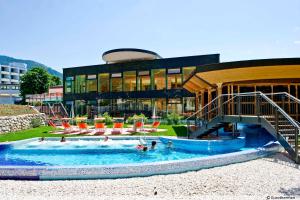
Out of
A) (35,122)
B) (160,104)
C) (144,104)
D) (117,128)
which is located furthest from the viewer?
(144,104)

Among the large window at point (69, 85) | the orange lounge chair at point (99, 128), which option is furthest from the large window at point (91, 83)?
the orange lounge chair at point (99, 128)

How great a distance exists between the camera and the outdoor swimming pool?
8875 millimetres

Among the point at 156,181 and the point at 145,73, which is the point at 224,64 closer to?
the point at 156,181

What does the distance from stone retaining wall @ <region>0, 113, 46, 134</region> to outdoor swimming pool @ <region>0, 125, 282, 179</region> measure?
18.2 ft

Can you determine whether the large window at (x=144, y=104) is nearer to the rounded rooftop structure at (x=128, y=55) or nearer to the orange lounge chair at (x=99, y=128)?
the rounded rooftop structure at (x=128, y=55)

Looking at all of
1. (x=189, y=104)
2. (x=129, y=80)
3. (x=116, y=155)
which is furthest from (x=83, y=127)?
(x=129, y=80)

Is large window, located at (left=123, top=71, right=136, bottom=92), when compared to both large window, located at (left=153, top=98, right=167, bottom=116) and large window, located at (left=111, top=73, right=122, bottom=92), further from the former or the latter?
large window, located at (left=153, top=98, right=167, bottom=116)

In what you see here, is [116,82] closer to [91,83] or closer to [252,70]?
[91,83]

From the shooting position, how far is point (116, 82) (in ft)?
143

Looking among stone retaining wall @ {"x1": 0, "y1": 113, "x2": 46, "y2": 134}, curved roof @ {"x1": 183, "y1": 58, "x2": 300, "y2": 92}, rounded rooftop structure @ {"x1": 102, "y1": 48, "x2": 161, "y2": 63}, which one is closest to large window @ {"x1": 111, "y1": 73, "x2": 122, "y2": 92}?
rounded rooftop structure @ {"x1": 102, "y1": 48, "x2": 161, "y2": 63}

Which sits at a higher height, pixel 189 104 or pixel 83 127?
pixel 189 104

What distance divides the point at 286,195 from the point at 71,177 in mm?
6172

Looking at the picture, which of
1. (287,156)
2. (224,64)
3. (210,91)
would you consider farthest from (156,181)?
(210,91)

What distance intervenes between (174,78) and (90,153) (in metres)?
26.3
